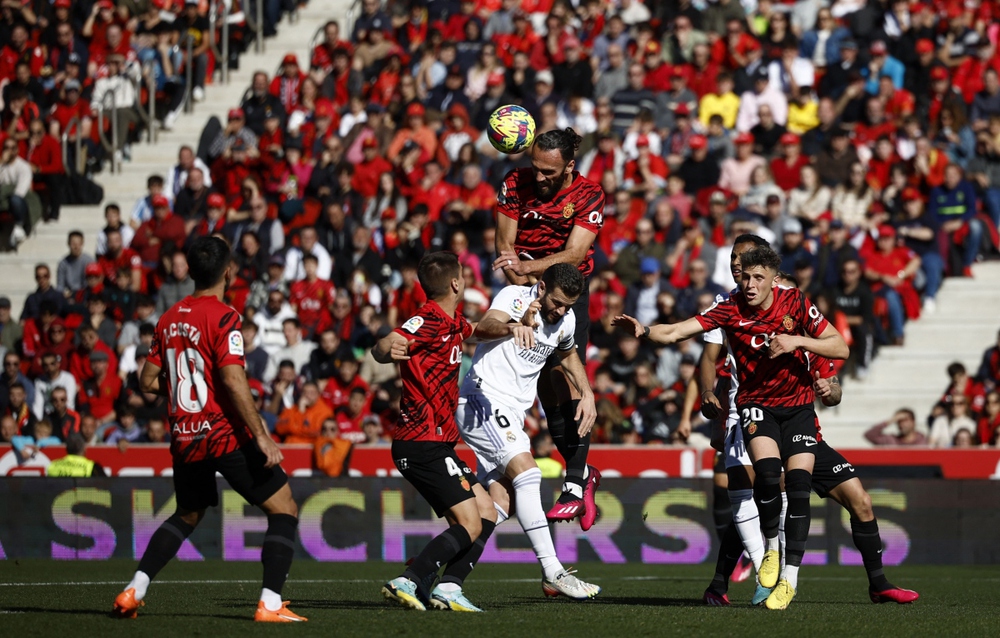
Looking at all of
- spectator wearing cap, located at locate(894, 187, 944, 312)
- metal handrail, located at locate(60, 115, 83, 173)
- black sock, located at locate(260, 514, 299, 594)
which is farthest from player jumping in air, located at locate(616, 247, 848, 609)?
metal handrail, located at locate(60, 115, 83, 173)

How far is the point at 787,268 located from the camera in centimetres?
1811

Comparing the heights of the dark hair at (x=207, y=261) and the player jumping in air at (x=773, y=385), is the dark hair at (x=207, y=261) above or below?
above

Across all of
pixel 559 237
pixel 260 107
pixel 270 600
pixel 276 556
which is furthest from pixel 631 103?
pixel 270 600

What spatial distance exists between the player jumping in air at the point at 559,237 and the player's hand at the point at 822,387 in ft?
5.68

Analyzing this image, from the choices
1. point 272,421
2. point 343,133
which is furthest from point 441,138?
point 272,421

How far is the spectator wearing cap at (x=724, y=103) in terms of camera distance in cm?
2083

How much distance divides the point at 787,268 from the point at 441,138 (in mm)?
6085

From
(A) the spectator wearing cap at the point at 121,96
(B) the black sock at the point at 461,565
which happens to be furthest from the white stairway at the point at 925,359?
(A) the spectator wearing cap at the point at 121,96

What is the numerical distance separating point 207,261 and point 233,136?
15.5 metres

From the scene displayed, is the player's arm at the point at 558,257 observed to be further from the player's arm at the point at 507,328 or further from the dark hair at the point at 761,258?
the dark hair at the point at 761,258

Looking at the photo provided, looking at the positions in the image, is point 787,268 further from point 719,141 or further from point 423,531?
point 423,531

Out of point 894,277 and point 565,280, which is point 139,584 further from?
point 894,277

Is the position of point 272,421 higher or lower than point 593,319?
lower

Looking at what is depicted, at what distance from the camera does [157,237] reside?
2173 cm
